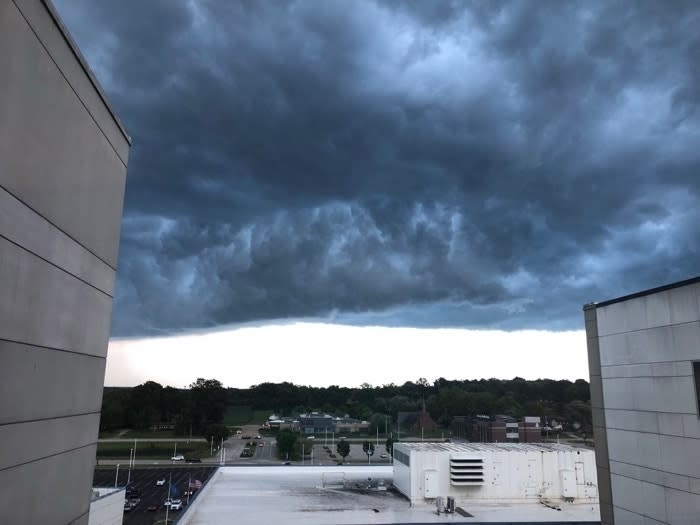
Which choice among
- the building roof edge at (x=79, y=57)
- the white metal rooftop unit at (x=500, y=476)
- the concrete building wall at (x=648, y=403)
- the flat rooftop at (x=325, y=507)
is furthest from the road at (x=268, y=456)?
the building roof edge at (x=79, y=57)

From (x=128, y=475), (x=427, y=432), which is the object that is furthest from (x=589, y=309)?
(x=427, y=432)

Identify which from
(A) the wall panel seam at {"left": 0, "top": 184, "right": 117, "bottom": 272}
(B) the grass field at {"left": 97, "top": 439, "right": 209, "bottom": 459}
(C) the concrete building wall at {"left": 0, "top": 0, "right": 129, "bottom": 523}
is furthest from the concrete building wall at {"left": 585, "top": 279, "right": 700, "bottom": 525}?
(B) the grass field at {"left": 97, "top": 439, "right": 209, "bottom": 459}

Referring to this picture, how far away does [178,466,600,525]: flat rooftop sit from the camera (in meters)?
45.9

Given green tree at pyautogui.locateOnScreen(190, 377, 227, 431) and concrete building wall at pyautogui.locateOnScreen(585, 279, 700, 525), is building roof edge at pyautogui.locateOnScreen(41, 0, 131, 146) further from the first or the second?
green tree at pyautogui.locateOnScreen(190, 377, 227, 431)

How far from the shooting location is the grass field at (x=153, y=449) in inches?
4286

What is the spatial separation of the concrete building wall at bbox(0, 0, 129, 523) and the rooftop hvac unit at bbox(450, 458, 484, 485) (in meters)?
51.8

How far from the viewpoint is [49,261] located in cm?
925

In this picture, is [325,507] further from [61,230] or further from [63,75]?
[63,75]

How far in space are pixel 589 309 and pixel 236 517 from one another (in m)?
36.4

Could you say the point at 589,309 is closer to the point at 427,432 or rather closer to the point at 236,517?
the point at 236,517

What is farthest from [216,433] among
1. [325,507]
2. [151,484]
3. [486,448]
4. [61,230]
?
[61,230]

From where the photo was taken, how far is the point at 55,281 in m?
9.54

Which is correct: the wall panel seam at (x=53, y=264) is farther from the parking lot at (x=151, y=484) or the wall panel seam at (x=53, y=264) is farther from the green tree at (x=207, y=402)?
the green tree at (x=207, y=402)

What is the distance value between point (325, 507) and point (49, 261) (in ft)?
158
